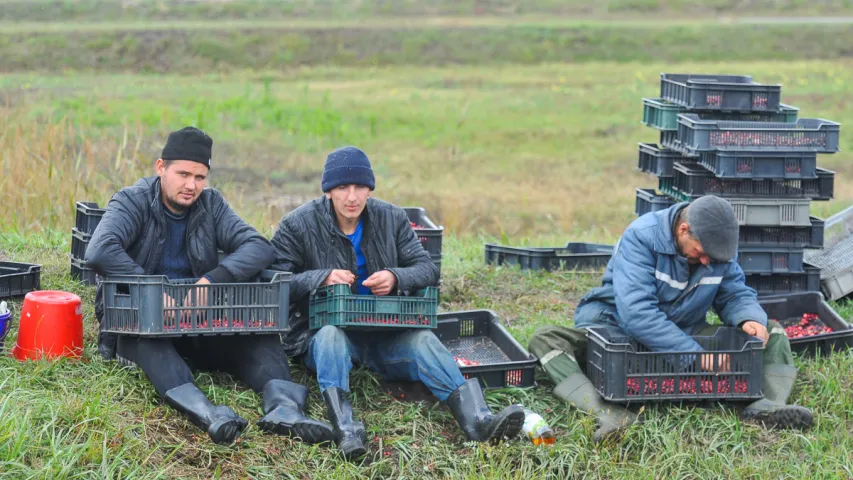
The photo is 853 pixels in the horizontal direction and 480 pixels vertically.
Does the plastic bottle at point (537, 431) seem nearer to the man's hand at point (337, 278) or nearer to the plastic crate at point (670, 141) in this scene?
the man's hand at point (337, 278)

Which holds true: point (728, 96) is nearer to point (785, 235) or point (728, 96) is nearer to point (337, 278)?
point (785, 235)

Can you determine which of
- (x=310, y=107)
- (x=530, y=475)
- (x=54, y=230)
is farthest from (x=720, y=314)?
(x=310, y=107)

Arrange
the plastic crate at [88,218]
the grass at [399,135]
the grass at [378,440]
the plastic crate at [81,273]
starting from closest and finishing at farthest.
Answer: the grass at [378,440], the plastic crate at [88,218], the plastic crate at [81,273], the grass at [399,135]

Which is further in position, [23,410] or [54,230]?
[54,230]

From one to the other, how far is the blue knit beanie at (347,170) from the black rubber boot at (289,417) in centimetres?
102

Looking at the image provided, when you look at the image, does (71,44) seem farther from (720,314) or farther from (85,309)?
(720,314)

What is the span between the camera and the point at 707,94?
6.71 m

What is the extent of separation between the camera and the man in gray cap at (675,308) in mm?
4973

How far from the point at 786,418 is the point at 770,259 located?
180 cm

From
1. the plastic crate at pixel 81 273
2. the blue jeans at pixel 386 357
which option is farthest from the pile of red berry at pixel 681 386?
the plastic crate at pixel 81 273

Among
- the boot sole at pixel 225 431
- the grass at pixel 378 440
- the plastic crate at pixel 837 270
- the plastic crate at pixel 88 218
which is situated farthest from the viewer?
the plastic crate at pixel 837 270

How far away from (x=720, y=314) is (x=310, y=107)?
14888mm

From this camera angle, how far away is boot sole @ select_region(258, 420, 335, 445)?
14.7ft

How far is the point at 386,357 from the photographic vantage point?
513 centimetres
